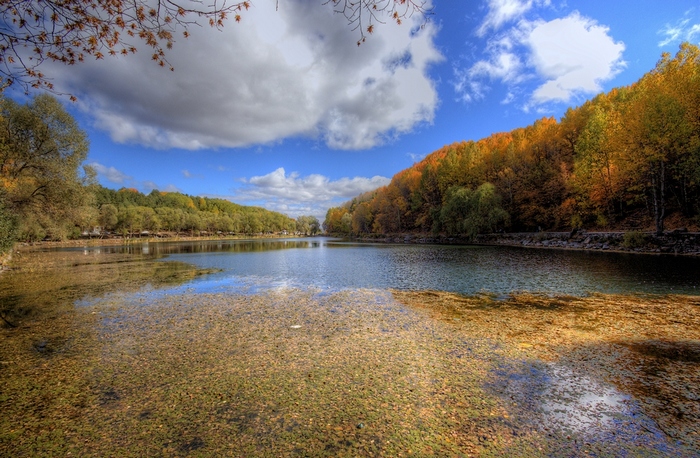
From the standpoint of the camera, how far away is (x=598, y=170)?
4116 cm

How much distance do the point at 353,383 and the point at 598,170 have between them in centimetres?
5048

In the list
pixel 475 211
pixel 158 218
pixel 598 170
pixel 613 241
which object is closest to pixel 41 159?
pixel 613 241

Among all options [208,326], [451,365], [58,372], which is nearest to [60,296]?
[208,326]

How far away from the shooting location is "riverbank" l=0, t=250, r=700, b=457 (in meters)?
3.46

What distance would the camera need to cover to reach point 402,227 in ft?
334

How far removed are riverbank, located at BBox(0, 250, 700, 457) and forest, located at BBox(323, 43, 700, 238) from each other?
1139 inches

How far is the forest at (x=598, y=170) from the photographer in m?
27.8

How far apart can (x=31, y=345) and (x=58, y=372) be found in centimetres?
250

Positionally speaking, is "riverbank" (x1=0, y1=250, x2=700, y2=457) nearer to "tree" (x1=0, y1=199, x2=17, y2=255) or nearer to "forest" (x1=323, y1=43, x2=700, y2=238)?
"tree" (x1=0, y1=199, x2=17, y2=255)

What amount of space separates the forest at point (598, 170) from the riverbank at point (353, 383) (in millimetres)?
28937

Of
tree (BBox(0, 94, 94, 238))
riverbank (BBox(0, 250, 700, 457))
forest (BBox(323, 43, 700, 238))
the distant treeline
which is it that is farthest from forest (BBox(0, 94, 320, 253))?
the distant treeline

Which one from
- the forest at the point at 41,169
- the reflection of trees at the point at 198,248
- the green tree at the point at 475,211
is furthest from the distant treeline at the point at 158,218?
the green tree at the point at 475,211

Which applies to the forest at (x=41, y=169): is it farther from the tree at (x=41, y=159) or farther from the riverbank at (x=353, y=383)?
the riverbank at (x=353, y=383)

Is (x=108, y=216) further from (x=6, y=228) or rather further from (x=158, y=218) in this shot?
(x=6, y=228)
